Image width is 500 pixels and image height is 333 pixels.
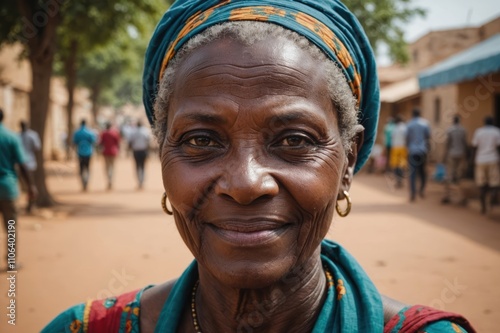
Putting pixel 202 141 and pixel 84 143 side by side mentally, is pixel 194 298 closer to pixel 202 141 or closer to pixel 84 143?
pixel 202 141

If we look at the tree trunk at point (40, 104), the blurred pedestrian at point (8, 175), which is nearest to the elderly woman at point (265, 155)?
the blurred pedestrian at point (8, 175)

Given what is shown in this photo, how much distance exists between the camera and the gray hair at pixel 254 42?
1.41m

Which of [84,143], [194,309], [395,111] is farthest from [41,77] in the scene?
[395,111]

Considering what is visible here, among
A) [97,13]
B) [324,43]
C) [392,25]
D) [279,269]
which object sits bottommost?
[279,269]

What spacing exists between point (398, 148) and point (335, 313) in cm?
1266

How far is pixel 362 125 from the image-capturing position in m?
1.70

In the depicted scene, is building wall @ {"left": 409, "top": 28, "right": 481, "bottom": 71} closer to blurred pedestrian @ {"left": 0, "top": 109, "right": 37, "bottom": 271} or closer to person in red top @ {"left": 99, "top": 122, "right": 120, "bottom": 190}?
person in red top @ {"left": 99, "top": 122, "right": 120, "bottom": 190}

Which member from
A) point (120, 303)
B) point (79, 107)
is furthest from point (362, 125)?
point (79, 107)

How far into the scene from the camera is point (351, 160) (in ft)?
5.43

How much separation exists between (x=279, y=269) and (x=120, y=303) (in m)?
0.74

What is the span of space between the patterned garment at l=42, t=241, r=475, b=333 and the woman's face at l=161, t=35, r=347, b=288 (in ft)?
0.91

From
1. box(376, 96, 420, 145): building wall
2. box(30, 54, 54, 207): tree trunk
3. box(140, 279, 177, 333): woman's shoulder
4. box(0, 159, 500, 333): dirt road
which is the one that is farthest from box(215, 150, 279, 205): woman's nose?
Answer: box(376, 96, 420, 145): building wall

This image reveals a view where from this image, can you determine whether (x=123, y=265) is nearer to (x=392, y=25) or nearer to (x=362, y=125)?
(x=362, y=125)

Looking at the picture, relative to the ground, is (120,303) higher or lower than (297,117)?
lower
